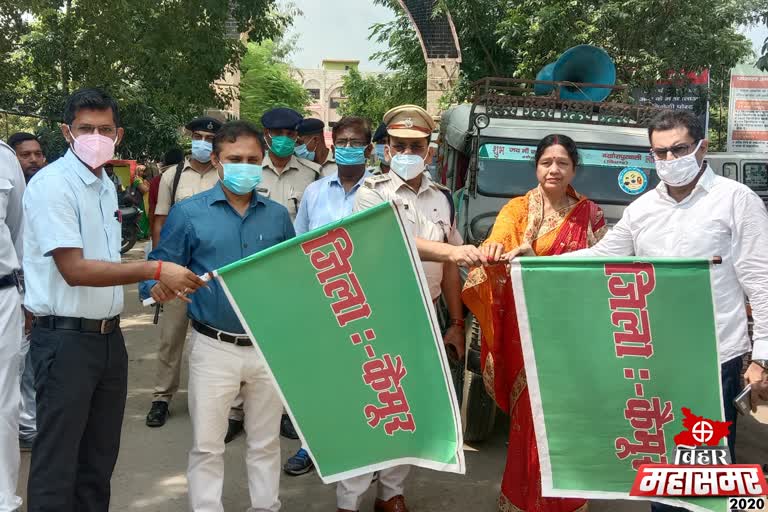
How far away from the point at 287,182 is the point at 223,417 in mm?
2579

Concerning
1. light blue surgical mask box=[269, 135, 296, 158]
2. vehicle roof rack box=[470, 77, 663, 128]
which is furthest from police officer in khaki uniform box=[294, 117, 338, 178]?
vehicle roof rack box=[470, 77, 663, 128]

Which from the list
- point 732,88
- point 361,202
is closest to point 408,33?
point 732,88

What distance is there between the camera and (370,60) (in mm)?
22125

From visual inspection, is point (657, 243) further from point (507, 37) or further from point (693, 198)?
point (507, 37)

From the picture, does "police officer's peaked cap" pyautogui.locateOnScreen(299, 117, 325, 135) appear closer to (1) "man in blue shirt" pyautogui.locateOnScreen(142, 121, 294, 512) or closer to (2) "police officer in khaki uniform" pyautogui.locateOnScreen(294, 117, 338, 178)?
(2) "police officer in khaki uniform" pyautogui.locateOnScreen(294, 117, 338, 178)

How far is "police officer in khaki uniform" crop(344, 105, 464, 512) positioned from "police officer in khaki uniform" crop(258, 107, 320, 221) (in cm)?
160

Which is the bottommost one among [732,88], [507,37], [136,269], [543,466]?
[543,466]

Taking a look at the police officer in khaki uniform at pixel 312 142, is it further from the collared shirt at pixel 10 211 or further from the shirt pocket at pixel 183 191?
the collared shirt at pixel 10 211

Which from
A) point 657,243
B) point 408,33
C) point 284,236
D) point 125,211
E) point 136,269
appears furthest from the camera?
point 408,33

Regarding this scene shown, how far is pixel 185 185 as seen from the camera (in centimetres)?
547

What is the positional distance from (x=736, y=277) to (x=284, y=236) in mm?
1923

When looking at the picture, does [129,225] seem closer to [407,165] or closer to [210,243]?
[407,165]

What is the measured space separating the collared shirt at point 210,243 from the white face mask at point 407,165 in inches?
32.0

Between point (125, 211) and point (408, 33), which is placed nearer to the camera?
point (125, 211)
